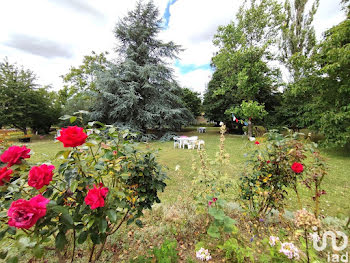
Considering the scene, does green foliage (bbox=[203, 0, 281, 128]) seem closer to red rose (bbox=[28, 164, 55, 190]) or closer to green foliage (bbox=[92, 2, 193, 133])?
green foliage (bbox=[92, 2, 193, 133])

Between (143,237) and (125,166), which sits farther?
(143,237)

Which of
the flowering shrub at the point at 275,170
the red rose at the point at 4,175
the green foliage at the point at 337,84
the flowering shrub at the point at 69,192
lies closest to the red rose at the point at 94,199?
the flowering shrub at the point at 69,192

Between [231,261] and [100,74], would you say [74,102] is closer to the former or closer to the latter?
[100,74]

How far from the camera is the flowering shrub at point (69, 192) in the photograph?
761 mm

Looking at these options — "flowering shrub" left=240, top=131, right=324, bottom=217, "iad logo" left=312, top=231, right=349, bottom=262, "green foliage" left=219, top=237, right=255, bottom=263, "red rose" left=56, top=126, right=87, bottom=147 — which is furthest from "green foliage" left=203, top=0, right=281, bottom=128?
"red rose" left=56, top=126, right=87, bottom=147

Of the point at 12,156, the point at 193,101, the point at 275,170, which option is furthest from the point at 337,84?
the point at 193,101

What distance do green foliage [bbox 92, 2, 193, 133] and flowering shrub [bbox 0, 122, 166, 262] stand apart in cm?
929

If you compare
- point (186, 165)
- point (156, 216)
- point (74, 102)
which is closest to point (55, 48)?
point (74, 102)

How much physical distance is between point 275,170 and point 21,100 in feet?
62.1

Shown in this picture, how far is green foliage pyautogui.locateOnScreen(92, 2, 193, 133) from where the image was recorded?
10.4 metres

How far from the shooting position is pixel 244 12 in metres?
10.7

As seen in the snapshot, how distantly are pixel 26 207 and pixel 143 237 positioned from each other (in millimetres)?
1582

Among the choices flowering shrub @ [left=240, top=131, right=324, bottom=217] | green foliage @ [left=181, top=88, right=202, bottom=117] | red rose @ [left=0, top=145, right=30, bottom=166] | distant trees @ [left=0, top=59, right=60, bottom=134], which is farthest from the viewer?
green foliage @ [left=181, top=88, right=202, bottom=117]

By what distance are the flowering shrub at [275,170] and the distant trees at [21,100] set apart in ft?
56.6
